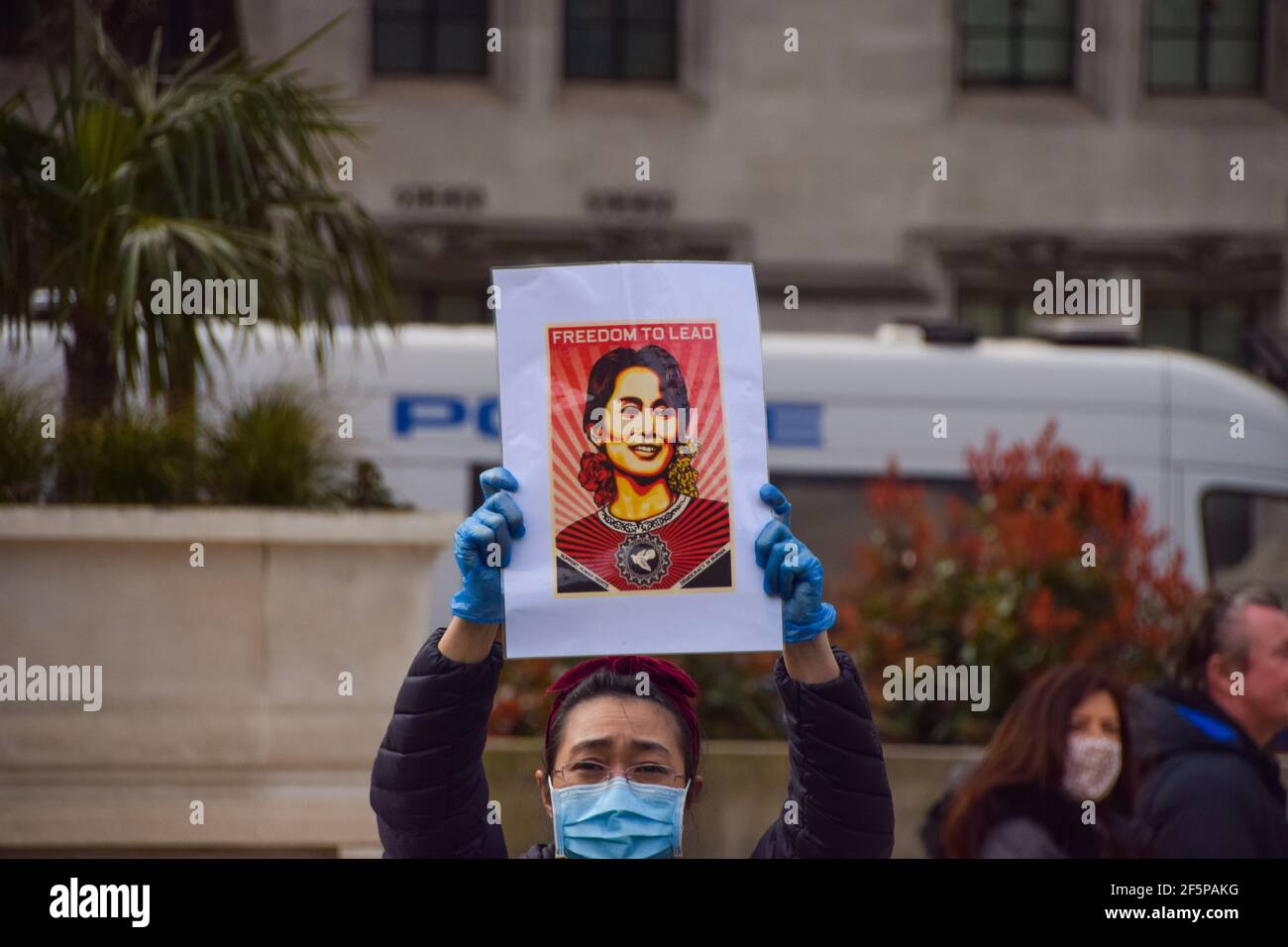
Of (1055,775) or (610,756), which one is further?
(1055,775)

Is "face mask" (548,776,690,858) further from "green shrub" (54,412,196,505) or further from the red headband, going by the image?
"green shrub" (54,412,196,505)

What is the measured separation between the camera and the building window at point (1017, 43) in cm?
2005

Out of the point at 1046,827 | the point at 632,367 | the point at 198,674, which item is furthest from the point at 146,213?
the point at 632,367

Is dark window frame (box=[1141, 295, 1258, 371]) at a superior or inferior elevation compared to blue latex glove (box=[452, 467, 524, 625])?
superior

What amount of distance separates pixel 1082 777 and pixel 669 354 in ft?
7.89

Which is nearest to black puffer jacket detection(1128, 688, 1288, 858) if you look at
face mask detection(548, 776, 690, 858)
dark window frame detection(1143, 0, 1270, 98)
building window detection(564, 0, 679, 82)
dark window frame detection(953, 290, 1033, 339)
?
face mask detection(548, 776, 690, 858)

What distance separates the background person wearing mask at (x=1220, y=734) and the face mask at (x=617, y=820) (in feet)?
5.65

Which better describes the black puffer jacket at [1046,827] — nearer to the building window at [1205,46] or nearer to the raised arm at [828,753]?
the raised arm at [828,753]

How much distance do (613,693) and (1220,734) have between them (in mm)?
1976

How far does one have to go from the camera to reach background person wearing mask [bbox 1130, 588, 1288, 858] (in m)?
4.10

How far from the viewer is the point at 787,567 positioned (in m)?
2.34

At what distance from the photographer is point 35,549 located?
5621 millimetres

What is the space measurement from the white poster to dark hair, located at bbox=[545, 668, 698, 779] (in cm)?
50

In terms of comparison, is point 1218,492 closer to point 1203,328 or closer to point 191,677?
point 191,677
